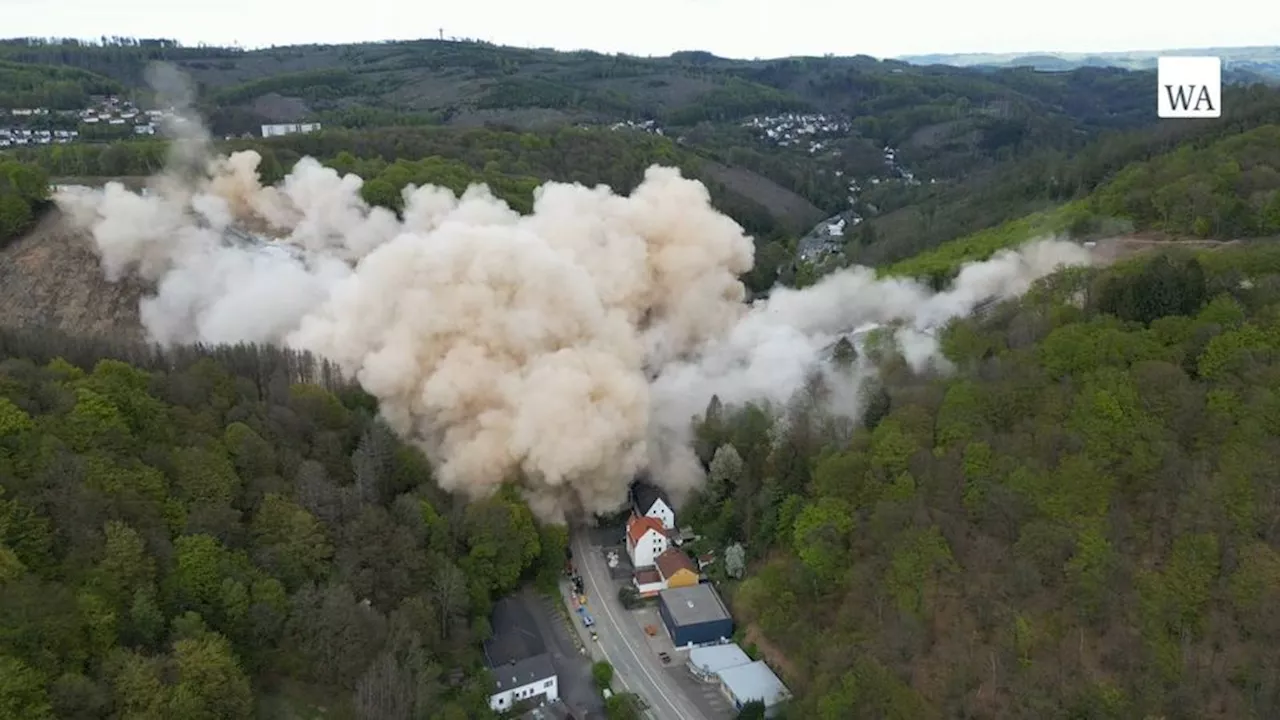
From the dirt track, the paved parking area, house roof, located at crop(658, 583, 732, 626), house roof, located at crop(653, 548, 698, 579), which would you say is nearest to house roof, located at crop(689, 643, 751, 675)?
the paved parking area

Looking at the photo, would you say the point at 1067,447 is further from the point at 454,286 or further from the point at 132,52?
the point at 132,52

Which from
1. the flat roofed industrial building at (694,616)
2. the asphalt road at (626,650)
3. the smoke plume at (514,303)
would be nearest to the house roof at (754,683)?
the asphalt road at (626,650)

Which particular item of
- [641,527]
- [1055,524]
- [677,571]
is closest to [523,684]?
[677,571]

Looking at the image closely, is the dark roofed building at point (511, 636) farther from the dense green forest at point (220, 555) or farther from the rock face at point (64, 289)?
the rock face at point (64, 289)

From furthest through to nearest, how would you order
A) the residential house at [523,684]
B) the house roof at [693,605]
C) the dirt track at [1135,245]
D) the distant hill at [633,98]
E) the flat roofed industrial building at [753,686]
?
the distant hill at [633,98] < the dirt track at [1135,245] < the house roof at [693,605] < the residential house at [523,684] < the flat roofed industrial building at [753,686]

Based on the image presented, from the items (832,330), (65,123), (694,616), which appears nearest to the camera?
(694,616)

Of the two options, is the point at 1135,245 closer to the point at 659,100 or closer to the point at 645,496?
the point at 645,496

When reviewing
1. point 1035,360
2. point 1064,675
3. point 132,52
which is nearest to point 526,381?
point 1035,360
